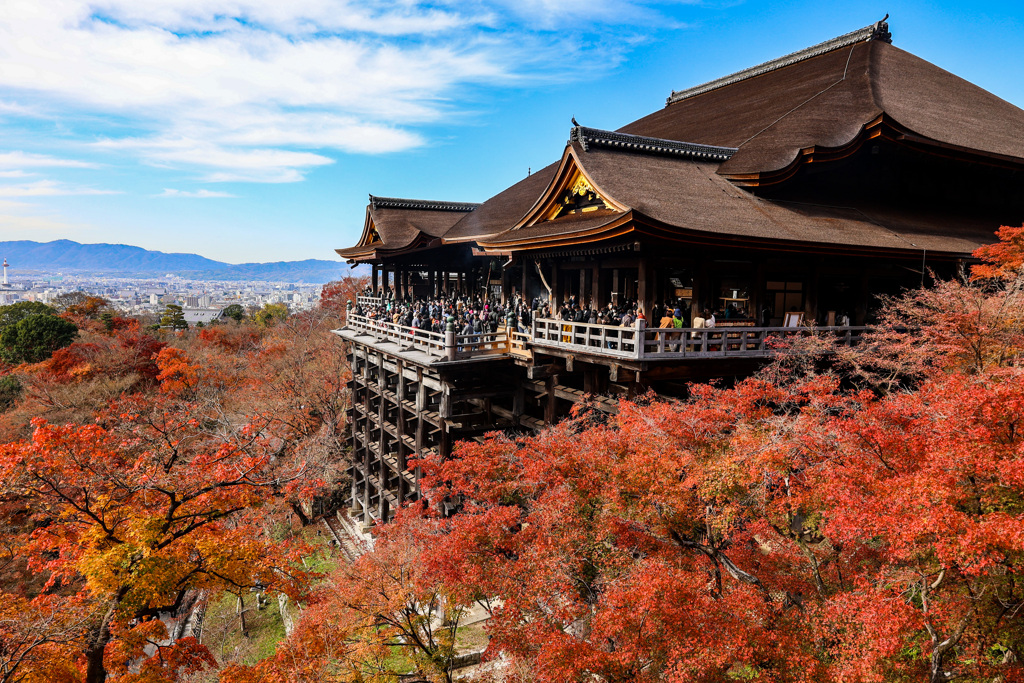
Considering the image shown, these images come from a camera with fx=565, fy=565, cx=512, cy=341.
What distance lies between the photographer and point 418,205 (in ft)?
93.0

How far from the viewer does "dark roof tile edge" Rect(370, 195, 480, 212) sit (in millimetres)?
27078

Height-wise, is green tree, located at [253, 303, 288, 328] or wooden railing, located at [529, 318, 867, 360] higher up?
wooden railing, located at [529, 318, 867, 360]

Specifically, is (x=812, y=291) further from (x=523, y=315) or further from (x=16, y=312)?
(x=16, y=312)

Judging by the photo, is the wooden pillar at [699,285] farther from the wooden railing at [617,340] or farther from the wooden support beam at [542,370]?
the wooden support beam at [542,370]

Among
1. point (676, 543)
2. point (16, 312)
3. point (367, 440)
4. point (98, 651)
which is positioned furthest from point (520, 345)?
point (16, 312)

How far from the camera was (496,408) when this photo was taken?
696 inches

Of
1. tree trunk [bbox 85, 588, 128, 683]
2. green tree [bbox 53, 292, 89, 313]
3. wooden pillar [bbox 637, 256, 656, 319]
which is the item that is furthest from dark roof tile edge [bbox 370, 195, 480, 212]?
green tree [bbox 53, 292, 89, 313]

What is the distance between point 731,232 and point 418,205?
19.8 m

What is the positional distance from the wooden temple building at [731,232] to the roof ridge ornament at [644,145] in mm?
59

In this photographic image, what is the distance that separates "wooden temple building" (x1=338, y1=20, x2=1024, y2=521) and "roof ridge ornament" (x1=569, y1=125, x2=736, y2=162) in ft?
0.19

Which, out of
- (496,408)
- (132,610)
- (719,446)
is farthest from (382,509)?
(719,446)

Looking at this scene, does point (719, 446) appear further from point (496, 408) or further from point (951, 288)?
point (496, 408)

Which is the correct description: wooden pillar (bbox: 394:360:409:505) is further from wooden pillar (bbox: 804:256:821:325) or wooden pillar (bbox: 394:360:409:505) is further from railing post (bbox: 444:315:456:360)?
wooden pillar (bbox: 804:256:821:325)

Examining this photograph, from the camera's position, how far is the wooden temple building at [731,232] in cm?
1218
